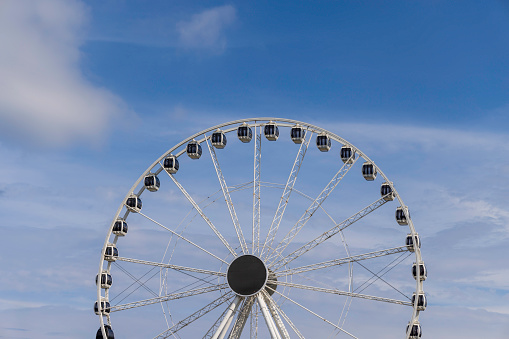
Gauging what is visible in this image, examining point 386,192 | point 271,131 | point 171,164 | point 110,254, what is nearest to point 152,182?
point 171,164

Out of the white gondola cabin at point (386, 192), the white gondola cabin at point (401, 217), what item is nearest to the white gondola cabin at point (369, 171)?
the white gondola cabin at point (386, 192)

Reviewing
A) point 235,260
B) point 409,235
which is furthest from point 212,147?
point 409,235

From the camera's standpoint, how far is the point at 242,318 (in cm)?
6153

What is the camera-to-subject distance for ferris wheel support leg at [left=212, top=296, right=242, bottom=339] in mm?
61188

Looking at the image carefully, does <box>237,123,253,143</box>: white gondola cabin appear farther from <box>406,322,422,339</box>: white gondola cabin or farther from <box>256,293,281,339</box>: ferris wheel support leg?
<box>406,322,422,339</box>: white gondola cabin

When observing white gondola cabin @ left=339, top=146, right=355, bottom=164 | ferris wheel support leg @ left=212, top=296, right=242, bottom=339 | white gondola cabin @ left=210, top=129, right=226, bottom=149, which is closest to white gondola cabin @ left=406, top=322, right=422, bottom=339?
ferris wheel support leg @ left=212, top=296, right=242, bottom=339

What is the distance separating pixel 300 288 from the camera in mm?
60500

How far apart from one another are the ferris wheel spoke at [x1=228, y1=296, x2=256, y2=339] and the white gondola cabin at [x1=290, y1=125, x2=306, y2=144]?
34.0 feet

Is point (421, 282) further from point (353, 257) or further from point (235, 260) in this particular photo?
point (235, 260)

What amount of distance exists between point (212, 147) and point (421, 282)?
15588mm

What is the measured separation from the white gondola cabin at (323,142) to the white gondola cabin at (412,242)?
7476 mm

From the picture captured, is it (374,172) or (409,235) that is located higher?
(374,172)

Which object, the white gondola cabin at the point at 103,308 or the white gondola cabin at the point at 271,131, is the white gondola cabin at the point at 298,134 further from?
the white gondola cabin at the point at 103,308

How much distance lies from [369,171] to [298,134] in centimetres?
498
